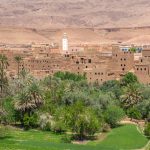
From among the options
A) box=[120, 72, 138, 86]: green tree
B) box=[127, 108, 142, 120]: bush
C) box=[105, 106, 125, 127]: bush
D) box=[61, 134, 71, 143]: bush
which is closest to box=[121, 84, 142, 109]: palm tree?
box=[127, 108, 142, 120]: bush

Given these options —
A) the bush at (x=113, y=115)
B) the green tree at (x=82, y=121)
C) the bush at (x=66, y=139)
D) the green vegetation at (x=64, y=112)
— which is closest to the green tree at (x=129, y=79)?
the green vegetation at (x=64, y=112)

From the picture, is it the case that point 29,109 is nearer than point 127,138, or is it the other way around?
point 127,138

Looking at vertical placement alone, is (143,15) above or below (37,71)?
above

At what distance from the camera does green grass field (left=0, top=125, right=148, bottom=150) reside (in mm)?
35306

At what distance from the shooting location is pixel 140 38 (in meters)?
127

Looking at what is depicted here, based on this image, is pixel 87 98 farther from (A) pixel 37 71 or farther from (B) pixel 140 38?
(B) pixel 140 38

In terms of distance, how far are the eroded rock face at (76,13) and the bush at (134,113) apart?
115675 mm

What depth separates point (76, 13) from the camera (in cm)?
18250

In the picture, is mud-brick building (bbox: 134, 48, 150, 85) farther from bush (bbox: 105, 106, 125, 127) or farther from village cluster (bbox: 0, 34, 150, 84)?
bush (bbox: 105, 106, 125, 127)

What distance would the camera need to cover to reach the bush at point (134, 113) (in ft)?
160

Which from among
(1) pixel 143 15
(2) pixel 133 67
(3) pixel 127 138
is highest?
(1) pixel 143 15

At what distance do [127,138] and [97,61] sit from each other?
2962 centimetres

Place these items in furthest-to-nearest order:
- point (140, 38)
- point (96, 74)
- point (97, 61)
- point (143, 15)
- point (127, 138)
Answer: point (143, 15) < point (140, 38) < point (97, 61) < point (96, 74) < point (127, 138)

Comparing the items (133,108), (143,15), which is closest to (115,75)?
(133,108)
